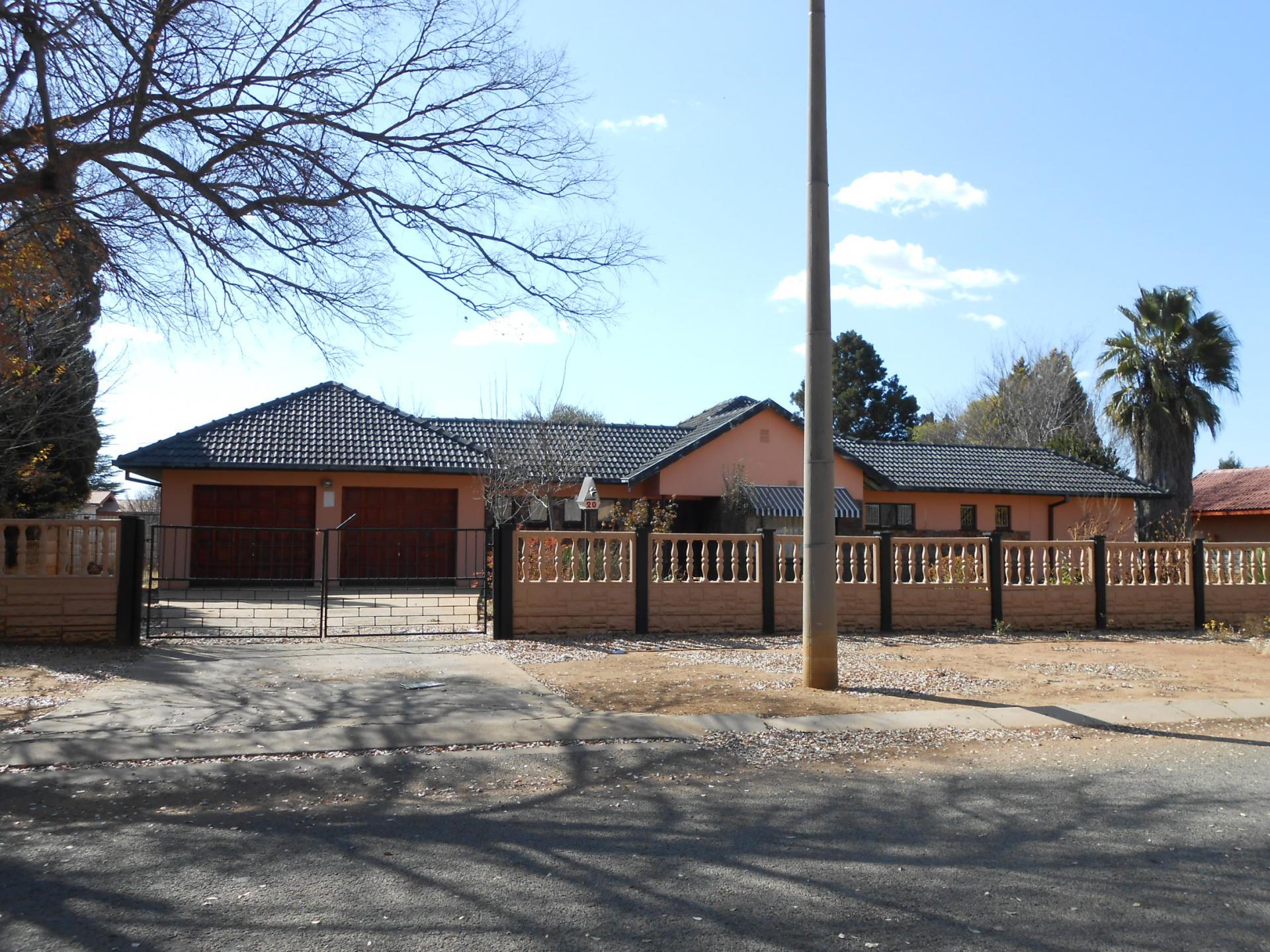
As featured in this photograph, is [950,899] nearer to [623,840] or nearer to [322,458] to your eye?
[623,840]

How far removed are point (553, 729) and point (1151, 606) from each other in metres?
11.9

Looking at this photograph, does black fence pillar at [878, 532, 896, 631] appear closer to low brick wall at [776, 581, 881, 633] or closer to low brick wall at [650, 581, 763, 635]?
low brick wall at [776, 581, 881, 633]

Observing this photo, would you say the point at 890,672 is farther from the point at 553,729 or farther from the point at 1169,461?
the point at 1169,461

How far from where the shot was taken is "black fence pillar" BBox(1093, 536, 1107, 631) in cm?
1576

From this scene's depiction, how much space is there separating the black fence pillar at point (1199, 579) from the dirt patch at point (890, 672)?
1.78 meters

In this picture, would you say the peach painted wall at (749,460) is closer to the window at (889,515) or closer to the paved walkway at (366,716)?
the window at (889,515)

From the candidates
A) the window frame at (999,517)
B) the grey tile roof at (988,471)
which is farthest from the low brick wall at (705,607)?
the window frame at (999,517)

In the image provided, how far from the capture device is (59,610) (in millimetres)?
11977

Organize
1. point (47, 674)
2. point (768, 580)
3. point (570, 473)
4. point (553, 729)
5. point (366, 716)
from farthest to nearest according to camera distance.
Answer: point (570, 473) < point (768, 580) < point (47, 674) < point (366, 716) < point (553, 729)

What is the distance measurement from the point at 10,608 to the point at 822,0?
11201 mm

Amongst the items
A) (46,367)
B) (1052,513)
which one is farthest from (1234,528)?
(46,367)

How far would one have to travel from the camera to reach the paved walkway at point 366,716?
761 centimetres

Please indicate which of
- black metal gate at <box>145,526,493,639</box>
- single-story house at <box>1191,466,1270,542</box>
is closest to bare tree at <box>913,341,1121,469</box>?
single-story house at <box>1191,466,1270,542</box>

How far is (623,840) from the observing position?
557cm
